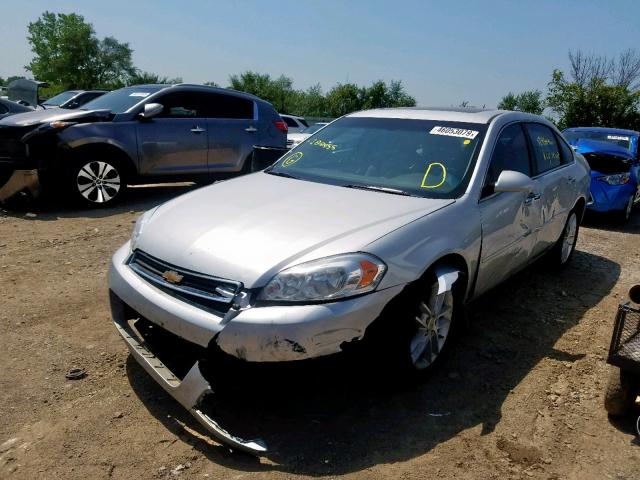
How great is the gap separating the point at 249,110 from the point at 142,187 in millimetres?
2128

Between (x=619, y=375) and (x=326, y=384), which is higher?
(x=619, y=375)

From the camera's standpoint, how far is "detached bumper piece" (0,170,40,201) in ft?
21.2

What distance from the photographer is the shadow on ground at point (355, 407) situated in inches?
96.4

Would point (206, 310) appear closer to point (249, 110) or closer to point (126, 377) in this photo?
point (126, 377)

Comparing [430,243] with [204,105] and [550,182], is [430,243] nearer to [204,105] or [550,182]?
[550,182]

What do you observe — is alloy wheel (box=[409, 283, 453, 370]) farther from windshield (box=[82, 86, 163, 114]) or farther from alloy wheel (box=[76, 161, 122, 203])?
windshield (box=[82, 86, 163, 114])

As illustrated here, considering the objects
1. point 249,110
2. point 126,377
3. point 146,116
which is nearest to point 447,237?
point 126,377

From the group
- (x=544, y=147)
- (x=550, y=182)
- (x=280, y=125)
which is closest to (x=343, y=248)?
(x=550, y=182)

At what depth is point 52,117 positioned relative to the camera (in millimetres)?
6734

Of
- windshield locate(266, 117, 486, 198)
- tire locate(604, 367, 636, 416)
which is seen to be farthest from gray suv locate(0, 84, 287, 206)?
tire locate(604, 367, 636, 416)

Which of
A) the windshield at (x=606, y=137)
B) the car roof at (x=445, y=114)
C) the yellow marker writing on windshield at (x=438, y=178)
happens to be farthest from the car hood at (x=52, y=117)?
the windshield at (x=606, y=137)

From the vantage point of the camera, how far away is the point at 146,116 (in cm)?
711

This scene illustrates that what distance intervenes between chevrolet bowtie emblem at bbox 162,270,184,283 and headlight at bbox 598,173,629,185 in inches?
291

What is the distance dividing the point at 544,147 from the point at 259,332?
133 inches
